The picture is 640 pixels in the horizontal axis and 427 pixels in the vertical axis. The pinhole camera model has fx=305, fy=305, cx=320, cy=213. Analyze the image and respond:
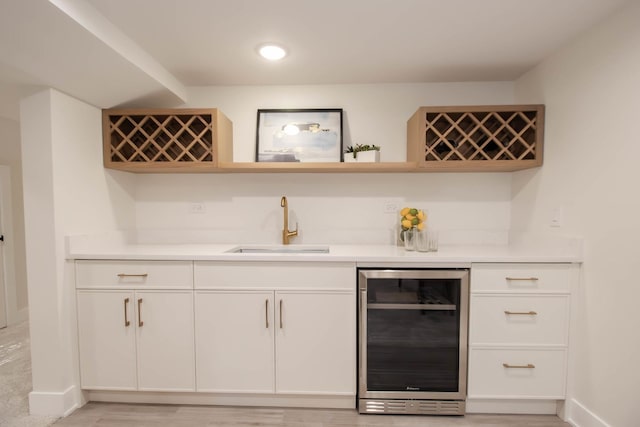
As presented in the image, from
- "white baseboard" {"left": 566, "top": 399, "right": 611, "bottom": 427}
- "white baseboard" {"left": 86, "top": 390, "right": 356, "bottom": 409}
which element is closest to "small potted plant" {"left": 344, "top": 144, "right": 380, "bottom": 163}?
"white baseboard" {"left": 86, "top": 390, "right": 356, "bottom": 409}

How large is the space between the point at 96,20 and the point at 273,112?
1.17 m

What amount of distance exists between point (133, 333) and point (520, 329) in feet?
7.59

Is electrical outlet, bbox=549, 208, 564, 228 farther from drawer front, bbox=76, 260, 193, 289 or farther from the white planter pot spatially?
drawer front, bbox=76, 260, 193, 289

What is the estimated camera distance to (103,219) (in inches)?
83.9

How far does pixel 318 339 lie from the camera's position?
72.4 inches

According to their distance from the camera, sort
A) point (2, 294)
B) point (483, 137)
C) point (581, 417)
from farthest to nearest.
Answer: point (2, 294), point (483, 137), point (581, 417)

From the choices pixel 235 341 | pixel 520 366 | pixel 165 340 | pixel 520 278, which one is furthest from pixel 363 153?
pixel 165 340

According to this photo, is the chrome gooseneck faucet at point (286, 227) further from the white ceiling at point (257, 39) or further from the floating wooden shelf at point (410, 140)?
the white ceiling at point (257, 39)

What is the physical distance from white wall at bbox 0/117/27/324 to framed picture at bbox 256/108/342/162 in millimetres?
2755

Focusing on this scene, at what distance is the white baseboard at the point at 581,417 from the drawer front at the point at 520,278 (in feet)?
2.11

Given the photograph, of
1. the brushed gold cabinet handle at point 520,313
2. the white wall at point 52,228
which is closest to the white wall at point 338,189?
the white wall at point 52,228

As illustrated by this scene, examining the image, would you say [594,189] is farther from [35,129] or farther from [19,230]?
[19,230]

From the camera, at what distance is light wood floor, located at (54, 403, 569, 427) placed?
1763 mm

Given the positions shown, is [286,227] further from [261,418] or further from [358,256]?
[261,418]
